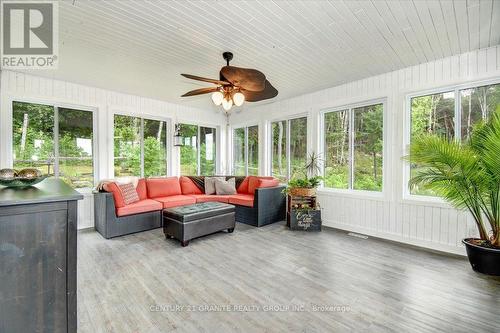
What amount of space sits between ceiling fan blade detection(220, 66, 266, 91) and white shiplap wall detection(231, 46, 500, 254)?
2377 mm

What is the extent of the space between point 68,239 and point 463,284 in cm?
351

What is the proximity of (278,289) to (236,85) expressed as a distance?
230cm

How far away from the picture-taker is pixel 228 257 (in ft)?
10.2

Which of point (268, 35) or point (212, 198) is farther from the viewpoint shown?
point (212, 198)

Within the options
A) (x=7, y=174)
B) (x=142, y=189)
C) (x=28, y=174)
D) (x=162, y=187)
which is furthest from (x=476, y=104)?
(x=142, y=189)

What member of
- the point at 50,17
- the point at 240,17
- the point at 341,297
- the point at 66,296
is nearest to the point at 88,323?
the point at 66,296

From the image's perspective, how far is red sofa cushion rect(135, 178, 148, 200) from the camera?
4688 mm

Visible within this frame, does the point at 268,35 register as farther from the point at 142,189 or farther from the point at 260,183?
the point at 142,189

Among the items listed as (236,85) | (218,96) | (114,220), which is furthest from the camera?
(114,220)

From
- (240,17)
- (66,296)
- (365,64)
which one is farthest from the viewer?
(365,64)

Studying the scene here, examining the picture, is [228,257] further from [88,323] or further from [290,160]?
[290,160]

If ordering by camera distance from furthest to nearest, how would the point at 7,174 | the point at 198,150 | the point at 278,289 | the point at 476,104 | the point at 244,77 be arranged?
the point at 198,150 < the point at 476,104 < the point at 244,77 < the point at 278,289 < the point at 7,174

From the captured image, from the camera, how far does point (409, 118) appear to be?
3732 mm

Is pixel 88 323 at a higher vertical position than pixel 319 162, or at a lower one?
lower
